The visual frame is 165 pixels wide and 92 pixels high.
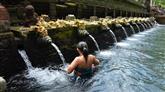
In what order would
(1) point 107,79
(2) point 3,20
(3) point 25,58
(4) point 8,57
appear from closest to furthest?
(2) point 3,20
(4) point 8,57
(1) point 107,79
(3) point 25,58

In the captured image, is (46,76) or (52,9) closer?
(46,76)

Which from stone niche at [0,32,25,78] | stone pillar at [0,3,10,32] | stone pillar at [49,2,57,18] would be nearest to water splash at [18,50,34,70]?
A: stone niche at [0,32,25,78]

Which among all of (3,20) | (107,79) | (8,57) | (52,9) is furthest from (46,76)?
(52,9)

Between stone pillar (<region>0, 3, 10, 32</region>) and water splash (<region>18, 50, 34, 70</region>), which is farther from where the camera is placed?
water splash (<region>18, 50, 34, 70</region>)

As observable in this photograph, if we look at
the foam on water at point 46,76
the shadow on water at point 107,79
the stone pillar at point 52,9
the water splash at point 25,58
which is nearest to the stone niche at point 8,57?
the water splash at point 25,58

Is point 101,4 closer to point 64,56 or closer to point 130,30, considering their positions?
point 130,30

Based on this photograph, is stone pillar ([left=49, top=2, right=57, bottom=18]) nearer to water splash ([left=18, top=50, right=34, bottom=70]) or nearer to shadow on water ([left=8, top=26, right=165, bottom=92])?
shadow on water ([left=8, top=26, right=165, bottom=92])

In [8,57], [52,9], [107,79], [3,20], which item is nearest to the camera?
[3,20]

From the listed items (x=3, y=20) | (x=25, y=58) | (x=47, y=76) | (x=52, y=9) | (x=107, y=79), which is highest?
(x=3, y=20)

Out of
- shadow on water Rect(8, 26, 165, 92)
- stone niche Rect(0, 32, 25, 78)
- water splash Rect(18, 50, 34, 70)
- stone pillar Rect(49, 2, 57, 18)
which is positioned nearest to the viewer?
shadow on water Rect(8, 26, 165, 92)

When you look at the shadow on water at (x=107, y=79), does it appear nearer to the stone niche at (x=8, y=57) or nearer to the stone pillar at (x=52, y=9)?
the stone niche at (x=8, y=57)

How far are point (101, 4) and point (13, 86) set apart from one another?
53.9 ft

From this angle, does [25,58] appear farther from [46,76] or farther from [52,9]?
[52,9]

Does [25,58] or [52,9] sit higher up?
[52,9]
